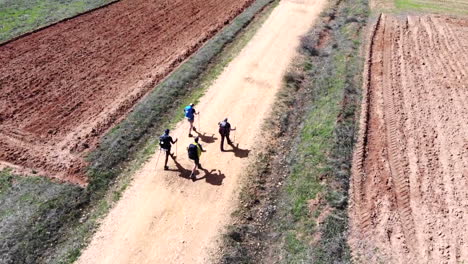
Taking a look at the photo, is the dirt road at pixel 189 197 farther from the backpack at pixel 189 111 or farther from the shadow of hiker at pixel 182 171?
the backpack at pixel 189 111

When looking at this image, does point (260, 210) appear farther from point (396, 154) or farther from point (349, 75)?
point (349, 75)

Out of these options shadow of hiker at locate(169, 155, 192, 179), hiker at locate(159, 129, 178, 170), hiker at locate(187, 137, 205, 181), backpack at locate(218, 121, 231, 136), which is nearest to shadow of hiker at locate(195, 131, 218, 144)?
backpack at locate(218, 121, 231, 136)

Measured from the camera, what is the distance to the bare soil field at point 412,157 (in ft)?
49.0

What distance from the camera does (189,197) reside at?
1689 centimetres

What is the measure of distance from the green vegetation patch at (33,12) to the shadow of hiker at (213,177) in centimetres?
2038

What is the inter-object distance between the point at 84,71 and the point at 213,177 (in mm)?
12941

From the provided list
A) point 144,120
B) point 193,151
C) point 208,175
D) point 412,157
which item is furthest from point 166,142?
point 412,157

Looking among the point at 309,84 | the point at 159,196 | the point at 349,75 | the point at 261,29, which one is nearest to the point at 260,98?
the point at 309,84

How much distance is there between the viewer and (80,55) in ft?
91.8

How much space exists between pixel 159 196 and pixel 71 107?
8951 mm

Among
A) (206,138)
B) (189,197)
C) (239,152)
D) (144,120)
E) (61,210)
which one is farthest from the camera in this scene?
(144,120)

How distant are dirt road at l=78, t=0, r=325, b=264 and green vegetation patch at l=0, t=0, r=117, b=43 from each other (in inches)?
641

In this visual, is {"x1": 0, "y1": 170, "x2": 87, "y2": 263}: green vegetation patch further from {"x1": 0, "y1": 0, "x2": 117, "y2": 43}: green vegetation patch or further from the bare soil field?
{"x1": 0, "y1": 0, "x2": 117, "y2": 43}: green vegetation patch

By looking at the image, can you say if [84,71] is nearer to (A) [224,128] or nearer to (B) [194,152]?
(A) [224,128]
